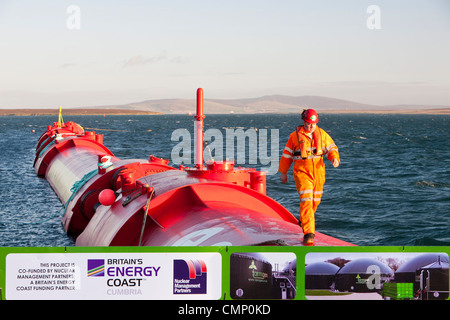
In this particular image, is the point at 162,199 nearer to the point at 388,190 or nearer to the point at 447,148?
the point at 388,190

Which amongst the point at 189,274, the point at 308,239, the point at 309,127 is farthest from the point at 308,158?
the point at 189,274

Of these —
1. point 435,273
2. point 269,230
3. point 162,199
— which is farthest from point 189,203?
point 435,273

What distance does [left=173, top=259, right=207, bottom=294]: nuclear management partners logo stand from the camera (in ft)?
28.2

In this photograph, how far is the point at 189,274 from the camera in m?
8.60

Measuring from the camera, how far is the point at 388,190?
3791cm

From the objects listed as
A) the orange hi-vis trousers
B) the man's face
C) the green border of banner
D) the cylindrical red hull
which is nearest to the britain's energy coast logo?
the green border of banner

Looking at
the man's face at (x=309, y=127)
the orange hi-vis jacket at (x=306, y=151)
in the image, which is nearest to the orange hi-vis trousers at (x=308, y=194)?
the orange hi-vis jacket at (x=306, y=151)

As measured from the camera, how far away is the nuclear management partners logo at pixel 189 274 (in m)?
8.59

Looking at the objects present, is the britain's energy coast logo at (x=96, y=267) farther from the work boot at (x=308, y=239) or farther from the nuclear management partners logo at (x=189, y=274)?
the work boot at (x=308, y=239)

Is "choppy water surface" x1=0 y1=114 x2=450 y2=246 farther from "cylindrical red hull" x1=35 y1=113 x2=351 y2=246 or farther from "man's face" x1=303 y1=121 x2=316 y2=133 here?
"man's face" x1=303 y1=121 x2=316 y2=133

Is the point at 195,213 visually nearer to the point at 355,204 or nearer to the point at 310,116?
the point at 310,116

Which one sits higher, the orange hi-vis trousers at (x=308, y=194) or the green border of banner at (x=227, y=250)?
the orange hi-vis trousers at (x=308, y=194)
